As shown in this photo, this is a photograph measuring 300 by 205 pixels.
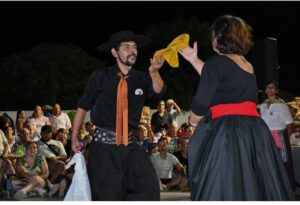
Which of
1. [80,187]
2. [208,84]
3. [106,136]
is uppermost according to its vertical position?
[208,84]

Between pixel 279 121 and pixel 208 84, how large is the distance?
15.0ft

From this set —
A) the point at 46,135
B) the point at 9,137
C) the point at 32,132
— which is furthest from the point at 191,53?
the point at 9,137

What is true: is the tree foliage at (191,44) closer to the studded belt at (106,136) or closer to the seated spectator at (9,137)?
the seated spectator at (9,137)

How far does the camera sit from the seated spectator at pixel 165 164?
10.3 metres

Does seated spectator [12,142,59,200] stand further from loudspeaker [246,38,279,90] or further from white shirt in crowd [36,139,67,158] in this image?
loudspeaker [246,38,279,90]

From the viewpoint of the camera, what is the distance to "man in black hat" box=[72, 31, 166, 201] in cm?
471

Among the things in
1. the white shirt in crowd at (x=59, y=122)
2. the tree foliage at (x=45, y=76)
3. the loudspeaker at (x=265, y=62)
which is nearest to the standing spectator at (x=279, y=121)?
the loudspeaker at (x=265, y=62)

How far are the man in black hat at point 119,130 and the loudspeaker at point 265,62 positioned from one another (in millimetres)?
4604

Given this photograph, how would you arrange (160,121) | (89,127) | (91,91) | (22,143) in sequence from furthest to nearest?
(160,121)
(89,127)
(22,143)
(91,91)

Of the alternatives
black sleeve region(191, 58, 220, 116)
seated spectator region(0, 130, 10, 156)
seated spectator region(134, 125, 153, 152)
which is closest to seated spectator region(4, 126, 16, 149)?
seated spectator region(0, 130, 10, 156)

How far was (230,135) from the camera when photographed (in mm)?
4031

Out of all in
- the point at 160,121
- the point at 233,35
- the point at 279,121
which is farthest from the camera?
the point at 160,121

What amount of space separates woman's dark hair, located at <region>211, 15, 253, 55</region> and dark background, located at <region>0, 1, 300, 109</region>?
27176mm

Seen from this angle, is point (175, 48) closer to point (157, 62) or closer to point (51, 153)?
point (157, 62)
